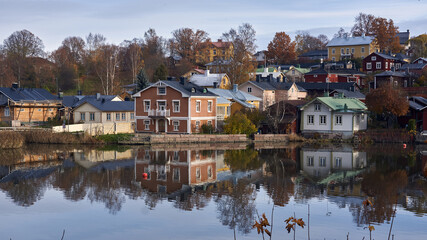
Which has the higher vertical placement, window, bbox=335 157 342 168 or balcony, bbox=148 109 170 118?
balcony, bbox=148 109 170 118

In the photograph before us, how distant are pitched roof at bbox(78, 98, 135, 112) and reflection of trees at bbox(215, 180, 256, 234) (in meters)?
32.0

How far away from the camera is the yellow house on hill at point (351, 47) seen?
9462cm

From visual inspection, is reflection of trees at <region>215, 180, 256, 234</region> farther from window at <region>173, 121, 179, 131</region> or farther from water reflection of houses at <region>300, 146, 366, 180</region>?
window at <region>173, 121, 179, 131</region>

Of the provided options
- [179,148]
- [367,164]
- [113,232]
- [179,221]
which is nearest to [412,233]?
[179,221]

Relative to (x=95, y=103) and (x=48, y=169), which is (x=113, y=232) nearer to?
(x=48, y=169)

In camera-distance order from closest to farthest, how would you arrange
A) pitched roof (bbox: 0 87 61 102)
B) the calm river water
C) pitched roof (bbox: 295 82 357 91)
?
1. the calm river water
2. pitched roof (bbox: 0 87 61 102)
3. pitched roof (bbox: 295 82 357 91)

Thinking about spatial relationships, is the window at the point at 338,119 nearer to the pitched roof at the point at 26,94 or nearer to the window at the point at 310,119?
the window at the point at 310,119

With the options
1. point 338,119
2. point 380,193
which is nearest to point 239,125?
point 338,119

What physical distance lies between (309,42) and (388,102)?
8283 centimetres

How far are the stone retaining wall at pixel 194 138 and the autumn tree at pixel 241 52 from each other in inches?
918

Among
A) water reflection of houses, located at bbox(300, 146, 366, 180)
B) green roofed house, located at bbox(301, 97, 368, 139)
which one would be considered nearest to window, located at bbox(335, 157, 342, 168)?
water reflection of houses, located at bbox(300, 146, 366, 180)

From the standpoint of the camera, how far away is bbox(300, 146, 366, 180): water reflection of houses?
3309cm

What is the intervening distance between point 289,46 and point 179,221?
88.3 m

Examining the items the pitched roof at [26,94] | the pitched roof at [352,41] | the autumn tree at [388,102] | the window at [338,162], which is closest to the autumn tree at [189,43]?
the pitched roof at [352,41]
